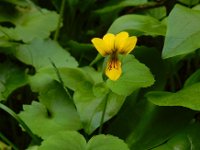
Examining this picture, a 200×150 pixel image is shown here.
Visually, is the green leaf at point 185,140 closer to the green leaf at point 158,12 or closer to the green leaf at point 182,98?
the green leaf at point 182,98

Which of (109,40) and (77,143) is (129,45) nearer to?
(109,40)

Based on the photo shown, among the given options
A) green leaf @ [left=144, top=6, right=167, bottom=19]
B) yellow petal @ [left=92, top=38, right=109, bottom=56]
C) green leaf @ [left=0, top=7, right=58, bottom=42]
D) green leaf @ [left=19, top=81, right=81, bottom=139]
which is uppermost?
yellow petal @ [left=92, top=38, right=109, bottom=56]

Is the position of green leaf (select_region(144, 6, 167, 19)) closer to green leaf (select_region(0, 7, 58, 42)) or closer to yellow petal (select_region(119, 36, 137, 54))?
green leaf (select_region(0, 7, 58, 42))

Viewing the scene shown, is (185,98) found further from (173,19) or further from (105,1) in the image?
(105,1)

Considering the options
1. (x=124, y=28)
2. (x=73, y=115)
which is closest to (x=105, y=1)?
(x=124, y=28)

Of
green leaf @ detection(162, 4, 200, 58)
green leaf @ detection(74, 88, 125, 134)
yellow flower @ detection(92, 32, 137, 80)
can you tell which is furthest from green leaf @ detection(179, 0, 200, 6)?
yellow flower @ detection(92, 32, 137, 80)

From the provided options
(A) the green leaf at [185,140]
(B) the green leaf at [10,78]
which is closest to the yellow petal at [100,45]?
Answer: (A) the green leaf at [185,140]

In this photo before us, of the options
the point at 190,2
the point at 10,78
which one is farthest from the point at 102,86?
the point at 190,2
